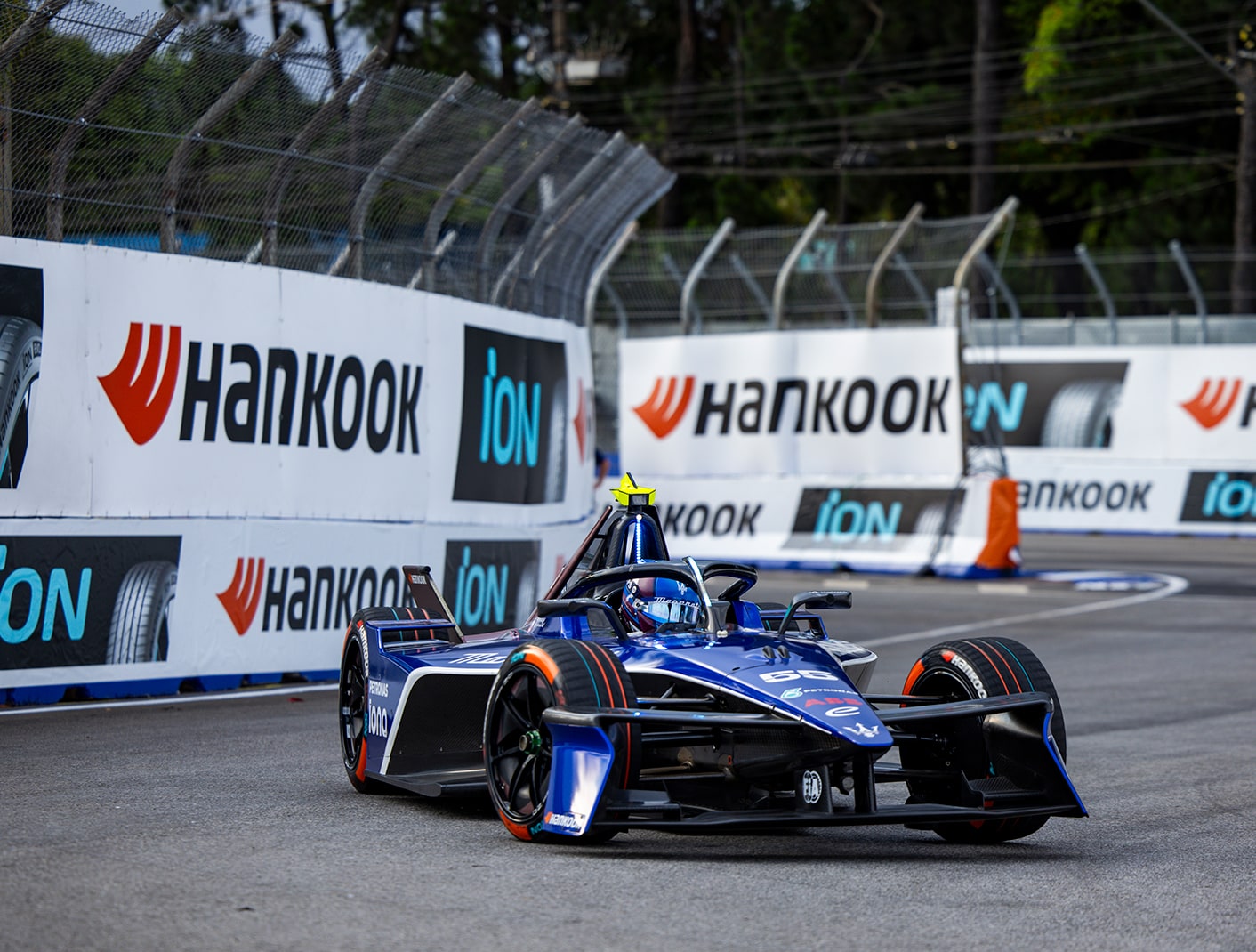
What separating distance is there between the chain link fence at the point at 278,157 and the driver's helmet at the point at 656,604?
4.86 m

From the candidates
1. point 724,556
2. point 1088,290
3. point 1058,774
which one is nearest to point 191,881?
point 1058,774

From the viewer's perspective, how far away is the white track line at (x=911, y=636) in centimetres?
1055

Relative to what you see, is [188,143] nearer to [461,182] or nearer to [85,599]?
[461,182]

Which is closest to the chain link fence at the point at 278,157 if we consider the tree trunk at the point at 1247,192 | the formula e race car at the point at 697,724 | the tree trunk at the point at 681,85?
the formula e race car at the point at 697,724

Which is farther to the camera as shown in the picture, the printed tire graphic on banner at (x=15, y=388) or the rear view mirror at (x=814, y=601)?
the printed tire graphic on banner at (x=15, y=388)

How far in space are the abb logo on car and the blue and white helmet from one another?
21314mm

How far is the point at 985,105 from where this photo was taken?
3981 cm

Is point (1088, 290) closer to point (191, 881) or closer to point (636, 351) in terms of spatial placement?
point (636, 351)

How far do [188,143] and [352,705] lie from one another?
15.2 ft

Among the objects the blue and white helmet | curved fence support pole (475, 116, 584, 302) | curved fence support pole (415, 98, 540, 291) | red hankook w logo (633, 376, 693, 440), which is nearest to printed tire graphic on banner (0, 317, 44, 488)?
curved fence support pole (415, 98, 540, 291)

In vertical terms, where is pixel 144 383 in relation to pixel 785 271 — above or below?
below

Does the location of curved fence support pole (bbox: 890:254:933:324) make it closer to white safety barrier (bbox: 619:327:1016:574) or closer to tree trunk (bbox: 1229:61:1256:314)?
white safety barrier (bbox: 619:327:1016:574)

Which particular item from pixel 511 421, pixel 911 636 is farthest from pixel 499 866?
pixel 911 636

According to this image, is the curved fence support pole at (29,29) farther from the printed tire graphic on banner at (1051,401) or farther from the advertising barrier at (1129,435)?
the printed tire graphic on banner at (1051,401)
